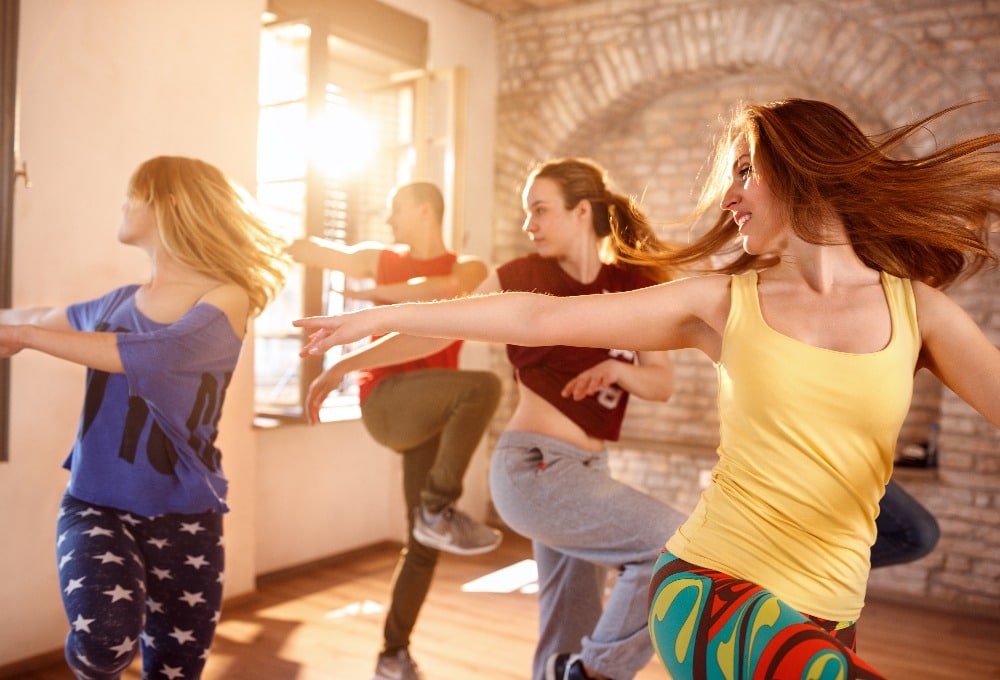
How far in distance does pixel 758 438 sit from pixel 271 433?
3.49 metres

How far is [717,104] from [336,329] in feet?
14.8

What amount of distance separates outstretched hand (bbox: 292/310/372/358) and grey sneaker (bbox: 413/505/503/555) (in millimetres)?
1714

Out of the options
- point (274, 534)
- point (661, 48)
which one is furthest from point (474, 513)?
point (661, 48)

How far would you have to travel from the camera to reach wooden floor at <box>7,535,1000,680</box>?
3393 mm

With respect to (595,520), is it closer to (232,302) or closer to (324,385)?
(324,385)

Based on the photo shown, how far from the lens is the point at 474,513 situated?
578 centimetres

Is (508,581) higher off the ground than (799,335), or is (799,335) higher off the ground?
(799,335)

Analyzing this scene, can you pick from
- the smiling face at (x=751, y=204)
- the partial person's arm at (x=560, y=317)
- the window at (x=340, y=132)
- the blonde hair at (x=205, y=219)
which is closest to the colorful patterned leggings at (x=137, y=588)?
the blonde hair at (x=205, y=219)

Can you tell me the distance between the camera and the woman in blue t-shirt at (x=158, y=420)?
77.4 inches

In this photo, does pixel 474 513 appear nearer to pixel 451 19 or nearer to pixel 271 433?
pixel 271 433

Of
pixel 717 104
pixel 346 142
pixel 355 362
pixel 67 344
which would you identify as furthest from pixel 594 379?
pixel 346 142

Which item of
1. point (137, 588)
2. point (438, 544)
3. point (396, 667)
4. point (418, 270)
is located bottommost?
point (396, 667)

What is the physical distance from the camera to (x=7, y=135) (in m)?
3.08

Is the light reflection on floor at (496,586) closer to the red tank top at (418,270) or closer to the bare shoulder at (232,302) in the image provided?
the red tank top at (418,270)
